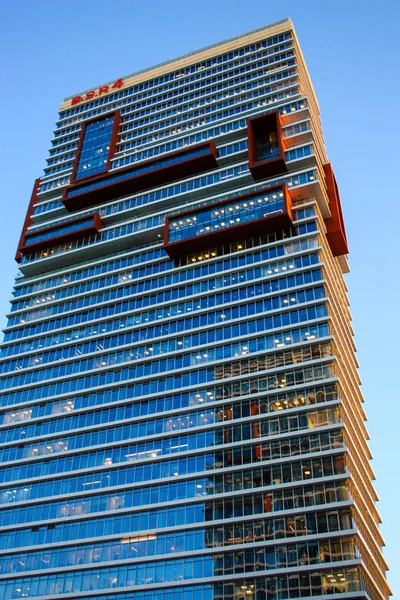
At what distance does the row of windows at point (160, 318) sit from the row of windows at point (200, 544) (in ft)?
95.4

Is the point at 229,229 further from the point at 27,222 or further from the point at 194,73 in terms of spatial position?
the point at 194,73

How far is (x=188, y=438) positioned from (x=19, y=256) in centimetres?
5580

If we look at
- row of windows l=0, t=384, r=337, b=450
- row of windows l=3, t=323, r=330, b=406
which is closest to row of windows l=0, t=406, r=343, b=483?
row of windows l=0, t=384, r=337, b=450

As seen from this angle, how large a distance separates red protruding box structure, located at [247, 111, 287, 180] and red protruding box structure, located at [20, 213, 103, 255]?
2861 centimetres

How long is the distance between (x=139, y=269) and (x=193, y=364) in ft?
77.2

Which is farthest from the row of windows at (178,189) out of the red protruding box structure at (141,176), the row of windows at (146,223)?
the red protruding box structure at (141,176)

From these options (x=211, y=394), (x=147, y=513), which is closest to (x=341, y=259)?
(x=211, y=394)

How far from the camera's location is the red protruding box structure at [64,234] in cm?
11700

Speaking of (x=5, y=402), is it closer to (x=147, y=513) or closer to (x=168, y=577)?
(x=147, y=513)

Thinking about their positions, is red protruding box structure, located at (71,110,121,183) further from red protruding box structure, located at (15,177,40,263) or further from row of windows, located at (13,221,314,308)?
row of windows, located at (13,221,314,308)

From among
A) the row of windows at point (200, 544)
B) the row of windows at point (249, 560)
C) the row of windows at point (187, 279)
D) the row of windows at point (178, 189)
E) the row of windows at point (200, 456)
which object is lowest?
the row of windows at point (249, 560)

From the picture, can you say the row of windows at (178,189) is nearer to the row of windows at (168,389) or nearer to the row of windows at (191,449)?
the row of windows at (168,389)

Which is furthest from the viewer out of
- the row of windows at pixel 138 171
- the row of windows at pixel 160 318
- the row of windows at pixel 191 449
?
the row of windows at pixel 138 171

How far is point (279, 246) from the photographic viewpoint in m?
97.8
